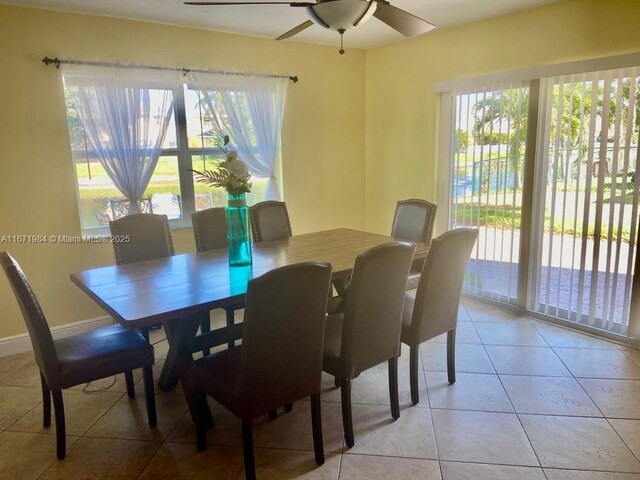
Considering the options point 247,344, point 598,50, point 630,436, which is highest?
point 598,50

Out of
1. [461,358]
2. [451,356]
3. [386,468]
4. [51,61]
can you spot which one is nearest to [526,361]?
[461,358]

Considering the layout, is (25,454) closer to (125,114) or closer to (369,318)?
(369,318)

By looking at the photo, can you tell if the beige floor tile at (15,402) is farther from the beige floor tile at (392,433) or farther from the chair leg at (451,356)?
the chair leg at (451,356)

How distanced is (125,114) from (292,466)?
279 cm

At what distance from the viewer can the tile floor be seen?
2070 millimetres

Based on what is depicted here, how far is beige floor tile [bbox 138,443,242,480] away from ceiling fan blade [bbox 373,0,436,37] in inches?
88.8

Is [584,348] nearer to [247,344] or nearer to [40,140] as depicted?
[247,344]

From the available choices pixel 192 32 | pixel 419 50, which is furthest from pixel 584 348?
pixel 192 32

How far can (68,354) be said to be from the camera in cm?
222

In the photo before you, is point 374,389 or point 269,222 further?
point 269,222

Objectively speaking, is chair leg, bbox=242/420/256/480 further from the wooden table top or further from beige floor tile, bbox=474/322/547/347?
beige floor tile, bbox=474/322/547/347

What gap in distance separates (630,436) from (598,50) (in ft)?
8.13

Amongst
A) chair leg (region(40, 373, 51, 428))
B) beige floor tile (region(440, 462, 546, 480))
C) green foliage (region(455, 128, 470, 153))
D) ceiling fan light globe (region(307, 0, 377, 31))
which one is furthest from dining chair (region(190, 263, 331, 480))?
green foliage (region(455, 128, 470, 153))

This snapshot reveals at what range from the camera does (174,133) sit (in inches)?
152
